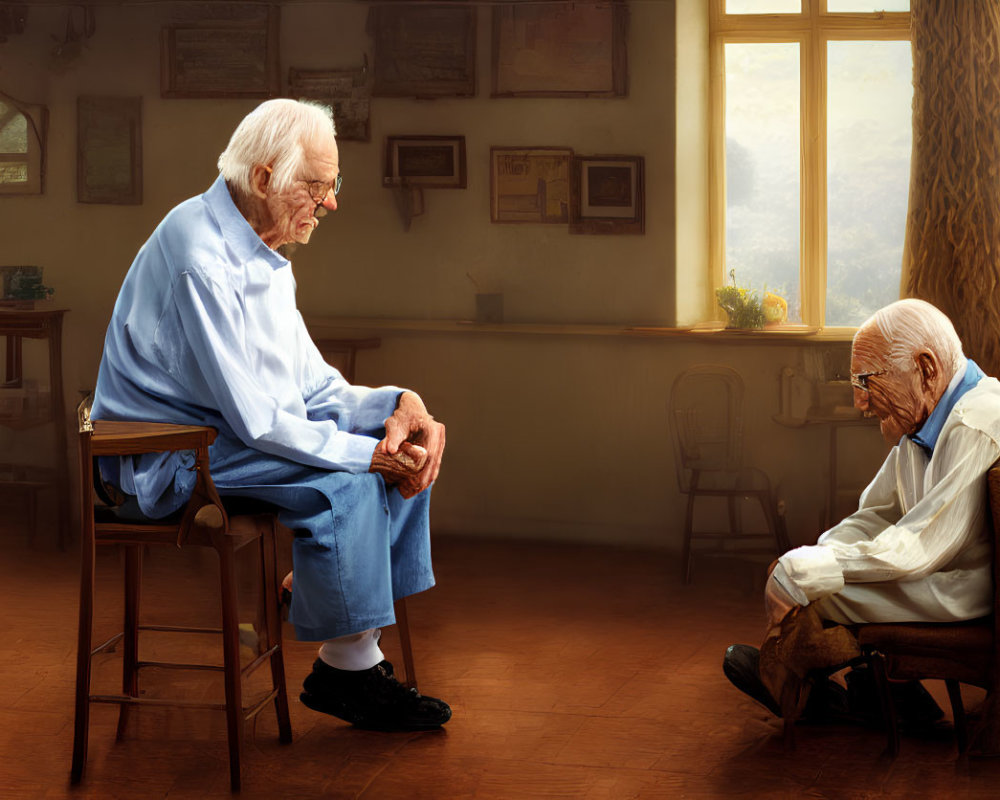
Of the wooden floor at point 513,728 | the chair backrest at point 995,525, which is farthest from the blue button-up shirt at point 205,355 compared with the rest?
the chair backrest at point 995,525

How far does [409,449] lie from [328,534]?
30 centimetres

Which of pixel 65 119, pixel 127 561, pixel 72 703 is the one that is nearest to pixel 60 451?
pixel 65 119

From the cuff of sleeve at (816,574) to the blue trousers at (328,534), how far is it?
3.12 ft

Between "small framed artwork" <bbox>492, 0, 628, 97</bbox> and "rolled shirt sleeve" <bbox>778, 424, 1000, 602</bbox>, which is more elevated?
"small framed artwork" <bbox>492, 0, 628, 97</bbox>

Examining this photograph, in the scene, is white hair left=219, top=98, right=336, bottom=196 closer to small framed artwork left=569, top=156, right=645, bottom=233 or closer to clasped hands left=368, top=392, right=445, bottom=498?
clasped hands left=368, top=392, right=445, bottom=498

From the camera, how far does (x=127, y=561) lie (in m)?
2.87

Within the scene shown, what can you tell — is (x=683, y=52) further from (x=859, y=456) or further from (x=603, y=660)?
(x=603, y=660)

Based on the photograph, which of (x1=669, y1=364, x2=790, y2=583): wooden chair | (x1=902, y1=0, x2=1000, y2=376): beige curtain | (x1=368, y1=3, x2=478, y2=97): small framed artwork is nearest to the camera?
(x1=902, y1=0, x2=1000, y2=376): beige curtain

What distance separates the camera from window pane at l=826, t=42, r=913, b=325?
529 cm

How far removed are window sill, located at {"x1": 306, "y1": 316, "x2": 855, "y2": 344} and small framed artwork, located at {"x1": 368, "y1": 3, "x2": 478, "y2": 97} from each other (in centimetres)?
105

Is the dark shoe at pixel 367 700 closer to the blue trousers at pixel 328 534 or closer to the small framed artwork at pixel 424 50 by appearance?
the blue trousers at pixel 328 534

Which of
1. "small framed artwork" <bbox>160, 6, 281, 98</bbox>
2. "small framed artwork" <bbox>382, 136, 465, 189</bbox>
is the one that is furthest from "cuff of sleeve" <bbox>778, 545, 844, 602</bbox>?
"small framed artwork" <bbox>160, 6, 281, 98</bbox>

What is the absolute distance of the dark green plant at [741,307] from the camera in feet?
17.1

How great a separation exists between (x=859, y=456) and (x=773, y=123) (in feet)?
5.23
